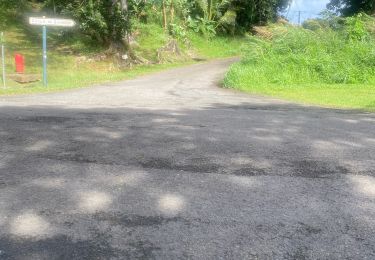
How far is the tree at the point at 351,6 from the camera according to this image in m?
39.1

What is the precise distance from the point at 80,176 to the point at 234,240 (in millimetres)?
2059

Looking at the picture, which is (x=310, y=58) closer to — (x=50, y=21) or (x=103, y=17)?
(x=50, y=21)

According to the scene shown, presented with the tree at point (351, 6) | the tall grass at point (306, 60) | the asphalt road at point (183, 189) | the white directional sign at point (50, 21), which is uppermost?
the tree at point (351, 6)

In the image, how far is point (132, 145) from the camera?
19.8 ft

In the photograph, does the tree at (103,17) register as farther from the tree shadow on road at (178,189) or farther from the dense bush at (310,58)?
the tree shadow on road at (178,189)

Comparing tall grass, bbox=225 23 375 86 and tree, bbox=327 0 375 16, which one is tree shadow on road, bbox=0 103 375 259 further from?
tree, bbox=327 0 375 16

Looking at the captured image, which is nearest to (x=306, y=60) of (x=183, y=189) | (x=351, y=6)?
(x=183, y=189)

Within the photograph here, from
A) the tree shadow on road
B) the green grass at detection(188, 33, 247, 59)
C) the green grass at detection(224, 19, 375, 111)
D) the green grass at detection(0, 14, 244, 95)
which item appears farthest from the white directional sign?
the green grass at detection(188, 33, 247, 59)

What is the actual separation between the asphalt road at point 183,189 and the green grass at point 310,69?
665 centimetres

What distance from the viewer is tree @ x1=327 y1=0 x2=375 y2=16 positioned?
39.1 metres

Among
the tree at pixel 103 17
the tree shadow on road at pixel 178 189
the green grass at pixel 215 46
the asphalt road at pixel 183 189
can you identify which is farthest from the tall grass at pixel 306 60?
the green grass at pixel 215 46

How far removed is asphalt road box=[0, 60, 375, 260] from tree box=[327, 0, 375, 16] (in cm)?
3552

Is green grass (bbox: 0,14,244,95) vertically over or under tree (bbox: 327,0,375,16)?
under

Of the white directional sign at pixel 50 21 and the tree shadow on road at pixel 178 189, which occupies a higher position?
the white directional sign at pixel 50 21
